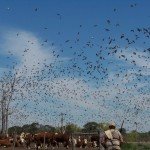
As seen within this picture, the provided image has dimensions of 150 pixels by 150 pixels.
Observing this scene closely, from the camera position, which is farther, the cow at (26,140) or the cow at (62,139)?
the cow at (62,139)

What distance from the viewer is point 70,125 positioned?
6029 inches

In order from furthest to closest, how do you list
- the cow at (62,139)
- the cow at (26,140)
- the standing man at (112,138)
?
1. the cow at (62,139)
2. the cow at (26,140)
3. the standing man at (112,138)

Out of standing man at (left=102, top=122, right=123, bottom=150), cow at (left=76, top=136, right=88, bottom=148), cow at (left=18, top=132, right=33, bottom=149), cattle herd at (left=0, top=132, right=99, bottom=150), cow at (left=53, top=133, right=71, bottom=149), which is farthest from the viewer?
cow at (left=76, top=136, right=88, bottom=148)

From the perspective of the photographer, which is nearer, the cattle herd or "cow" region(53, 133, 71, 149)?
the cattle herd

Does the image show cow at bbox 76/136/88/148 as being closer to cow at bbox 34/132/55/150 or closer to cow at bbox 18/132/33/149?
cow at bbox 34/132/55/150

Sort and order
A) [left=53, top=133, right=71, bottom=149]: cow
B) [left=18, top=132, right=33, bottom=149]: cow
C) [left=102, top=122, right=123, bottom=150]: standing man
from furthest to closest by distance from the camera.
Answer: [left=53, top=133, right=71, bottom=149]: cow < [left=18, top=132, right=33, bottom=149]: cow < [left=102, top=122, right=123, bottom=150]: standing man

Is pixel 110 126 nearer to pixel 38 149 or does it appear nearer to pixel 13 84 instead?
pixel 38 149

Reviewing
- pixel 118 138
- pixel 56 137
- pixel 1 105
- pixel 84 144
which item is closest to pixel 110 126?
pixel 118 138

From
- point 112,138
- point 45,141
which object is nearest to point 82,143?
point 45,141

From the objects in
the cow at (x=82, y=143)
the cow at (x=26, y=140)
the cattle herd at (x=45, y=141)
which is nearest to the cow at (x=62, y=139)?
the cattle herd at (x=45, y=141)

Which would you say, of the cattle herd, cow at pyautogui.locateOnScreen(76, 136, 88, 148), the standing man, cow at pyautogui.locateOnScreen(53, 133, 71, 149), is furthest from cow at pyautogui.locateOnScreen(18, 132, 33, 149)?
the standing man

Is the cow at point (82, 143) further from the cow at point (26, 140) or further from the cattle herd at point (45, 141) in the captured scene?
the cow at point (26, 140)

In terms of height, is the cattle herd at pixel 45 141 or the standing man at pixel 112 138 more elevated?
the cattle herd at pixel 45 141

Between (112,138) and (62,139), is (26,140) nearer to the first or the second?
(62,139)
